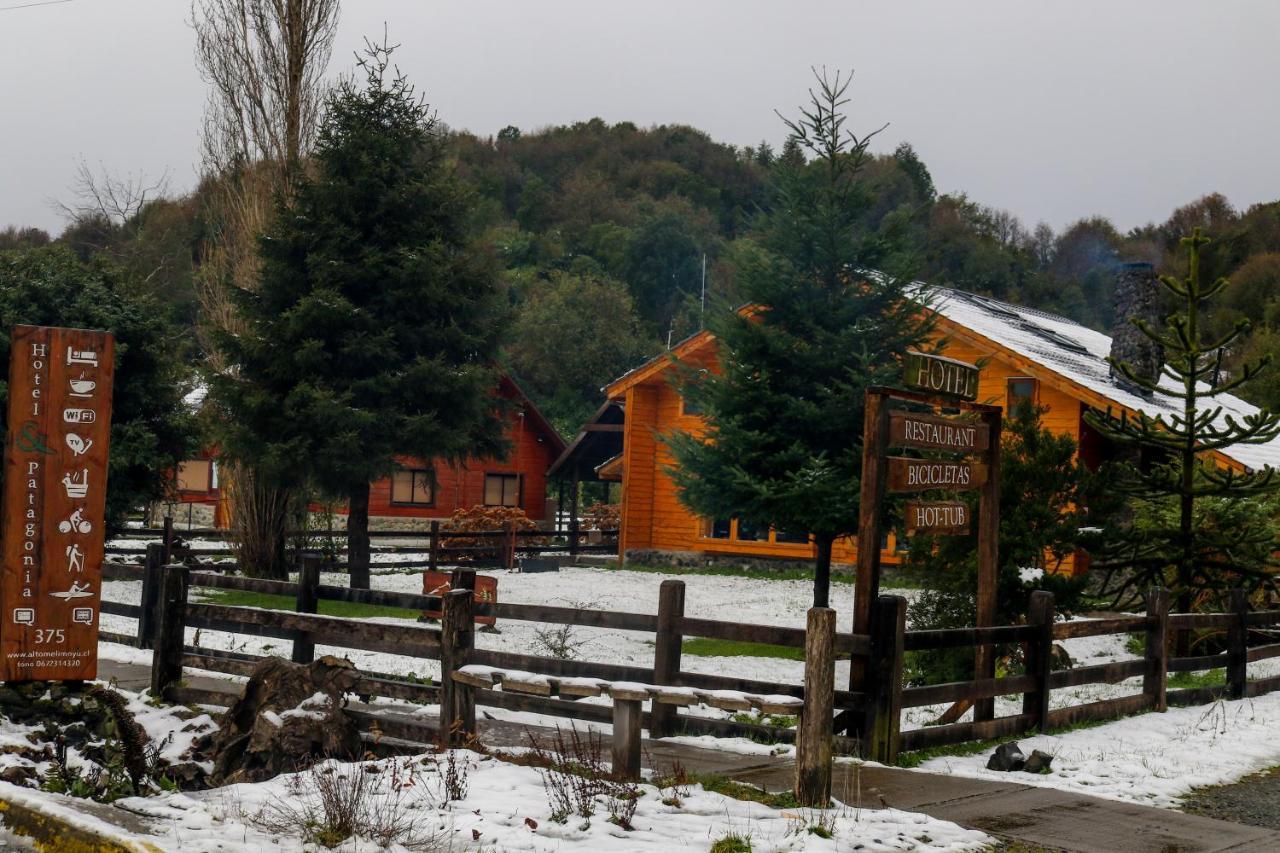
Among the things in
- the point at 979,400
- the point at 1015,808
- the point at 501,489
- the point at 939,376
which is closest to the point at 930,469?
the point at 939,376

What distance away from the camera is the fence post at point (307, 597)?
12.4 meters

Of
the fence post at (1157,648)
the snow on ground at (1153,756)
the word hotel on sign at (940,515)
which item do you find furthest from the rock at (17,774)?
the fence post at (1157,648)

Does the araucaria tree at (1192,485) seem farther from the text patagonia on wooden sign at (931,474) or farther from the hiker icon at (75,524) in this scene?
the hiker icon at (75,524)

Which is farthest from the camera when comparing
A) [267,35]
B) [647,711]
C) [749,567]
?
[749,567]

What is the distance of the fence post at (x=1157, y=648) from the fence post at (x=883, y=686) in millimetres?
4380

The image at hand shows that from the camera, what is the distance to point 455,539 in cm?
3678

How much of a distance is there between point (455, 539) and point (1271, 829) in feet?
97.5

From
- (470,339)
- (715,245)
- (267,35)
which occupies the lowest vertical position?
(470,339)

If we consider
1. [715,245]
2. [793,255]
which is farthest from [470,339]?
[715,245]

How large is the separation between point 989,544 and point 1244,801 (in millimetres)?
3343

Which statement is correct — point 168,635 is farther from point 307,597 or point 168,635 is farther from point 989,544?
point 989,544

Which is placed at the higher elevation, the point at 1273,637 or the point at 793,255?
the point at 793,255

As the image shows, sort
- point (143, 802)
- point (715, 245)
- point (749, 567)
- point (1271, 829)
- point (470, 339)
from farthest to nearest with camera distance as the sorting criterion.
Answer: point (715, 245) < point (749, 567) < point (470, 339) < point (1271, 829) < point (143, 802)

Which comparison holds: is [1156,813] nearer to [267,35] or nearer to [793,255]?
[793,255]
